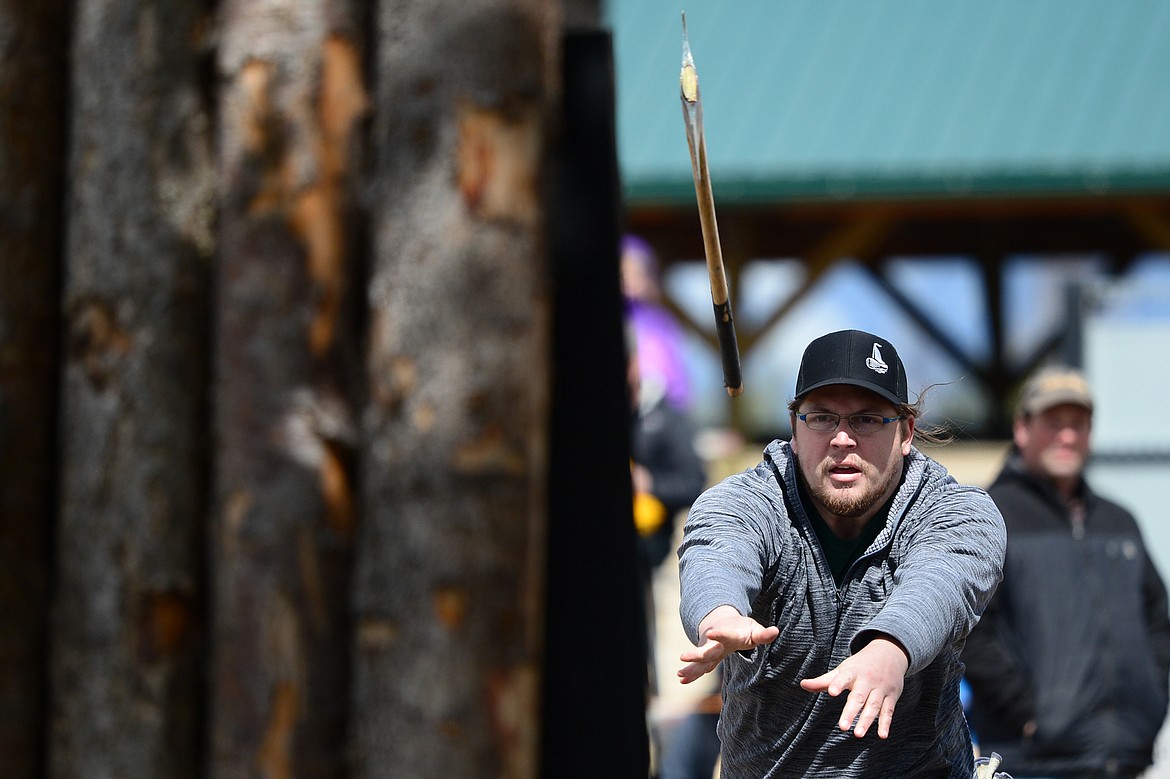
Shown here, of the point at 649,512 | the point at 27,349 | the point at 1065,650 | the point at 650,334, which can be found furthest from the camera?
the point at 650,334

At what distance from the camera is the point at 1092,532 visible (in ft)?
18.2

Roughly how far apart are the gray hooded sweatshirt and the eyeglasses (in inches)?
6.4

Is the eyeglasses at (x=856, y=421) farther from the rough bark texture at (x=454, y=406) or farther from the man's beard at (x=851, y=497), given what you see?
the rough bark texture at (x=454, y=406)

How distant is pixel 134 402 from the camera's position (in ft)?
8.13

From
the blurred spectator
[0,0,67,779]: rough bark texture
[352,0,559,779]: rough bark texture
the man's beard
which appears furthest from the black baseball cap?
the blurred spectator

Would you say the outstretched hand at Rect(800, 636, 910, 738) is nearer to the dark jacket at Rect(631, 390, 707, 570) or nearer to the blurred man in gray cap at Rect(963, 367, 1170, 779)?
the blurred man in gray cap at Rect(963, 367, 1170, 779)

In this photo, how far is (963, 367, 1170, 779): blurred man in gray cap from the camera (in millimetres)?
5398

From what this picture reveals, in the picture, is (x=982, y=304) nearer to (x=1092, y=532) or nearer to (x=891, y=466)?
(x=1092, y=532)

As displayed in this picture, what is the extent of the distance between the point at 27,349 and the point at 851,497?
1871 millimetres

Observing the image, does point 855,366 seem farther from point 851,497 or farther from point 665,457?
point 665,457

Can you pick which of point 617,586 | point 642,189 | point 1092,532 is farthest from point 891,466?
point 642,189

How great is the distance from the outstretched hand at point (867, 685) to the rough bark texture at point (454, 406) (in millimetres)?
668

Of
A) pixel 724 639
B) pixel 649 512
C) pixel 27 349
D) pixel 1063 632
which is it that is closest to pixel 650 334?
pixel 649 512

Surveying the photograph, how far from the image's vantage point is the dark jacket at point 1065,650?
540 centimetres
